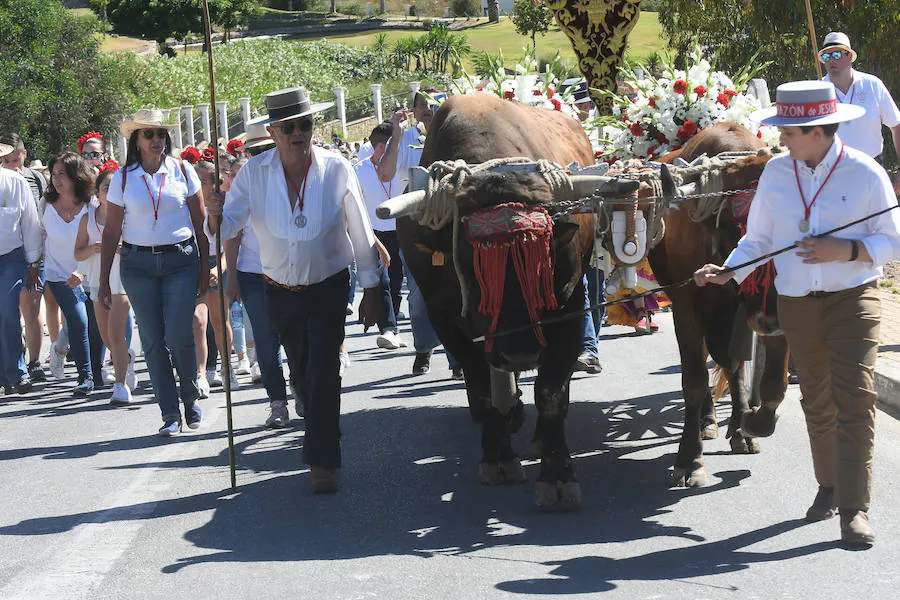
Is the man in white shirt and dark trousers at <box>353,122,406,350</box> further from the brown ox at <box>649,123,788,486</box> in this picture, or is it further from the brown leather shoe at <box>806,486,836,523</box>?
the brown leather shoe at <box>806,486,836,523</box>

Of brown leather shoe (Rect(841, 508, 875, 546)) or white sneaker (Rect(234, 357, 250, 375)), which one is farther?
white sneaker (Rect(234, 357, 250, 375))

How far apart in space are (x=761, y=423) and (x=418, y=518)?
1925 mm

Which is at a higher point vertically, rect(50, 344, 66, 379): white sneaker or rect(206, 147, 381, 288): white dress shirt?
rect(206, 147, 381, 288): white dress shirt

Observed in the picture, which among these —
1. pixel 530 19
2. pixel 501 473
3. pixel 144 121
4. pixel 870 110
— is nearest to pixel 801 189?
pixel 501 473

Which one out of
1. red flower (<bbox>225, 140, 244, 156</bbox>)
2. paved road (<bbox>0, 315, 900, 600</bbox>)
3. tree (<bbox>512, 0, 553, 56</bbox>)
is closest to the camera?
paved road (<bbox>0, 315, 900, 600</bbox>)

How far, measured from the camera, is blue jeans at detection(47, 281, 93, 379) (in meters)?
12.1

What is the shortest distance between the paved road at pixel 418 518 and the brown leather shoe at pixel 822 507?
7cm

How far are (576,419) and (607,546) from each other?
313 cm

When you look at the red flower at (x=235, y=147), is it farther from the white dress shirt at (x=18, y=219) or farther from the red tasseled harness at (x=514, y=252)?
the red tasseled harness at (x=514, y=252)

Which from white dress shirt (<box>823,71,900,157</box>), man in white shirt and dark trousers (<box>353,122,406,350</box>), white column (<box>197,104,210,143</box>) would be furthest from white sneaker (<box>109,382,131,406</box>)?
white column (<box>197,104,210,143</box>)

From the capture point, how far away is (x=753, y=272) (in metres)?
7.22

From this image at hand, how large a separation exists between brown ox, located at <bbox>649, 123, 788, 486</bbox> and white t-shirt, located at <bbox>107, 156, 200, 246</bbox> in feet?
11.8

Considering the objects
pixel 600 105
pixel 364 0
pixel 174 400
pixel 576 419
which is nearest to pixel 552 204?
pixel 576 419

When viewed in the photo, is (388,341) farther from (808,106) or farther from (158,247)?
(808,106)
